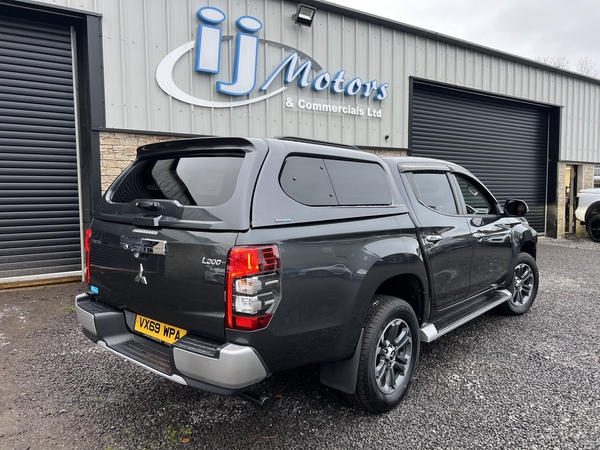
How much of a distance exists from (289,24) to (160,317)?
22.9 ft

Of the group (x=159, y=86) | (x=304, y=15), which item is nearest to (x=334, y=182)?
(x=159, y=86)

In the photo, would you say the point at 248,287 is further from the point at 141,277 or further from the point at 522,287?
the point at 522,287

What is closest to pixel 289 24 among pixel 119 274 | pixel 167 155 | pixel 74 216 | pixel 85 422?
pixel 74 216

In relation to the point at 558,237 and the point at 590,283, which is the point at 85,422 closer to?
the point at 590,283

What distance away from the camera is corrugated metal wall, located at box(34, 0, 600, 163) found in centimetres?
652

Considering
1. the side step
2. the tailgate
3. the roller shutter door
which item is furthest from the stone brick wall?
the roller shutter door

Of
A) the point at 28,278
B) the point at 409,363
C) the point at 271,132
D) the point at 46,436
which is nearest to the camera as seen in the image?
the point at 46,436

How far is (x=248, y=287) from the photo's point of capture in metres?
2.15

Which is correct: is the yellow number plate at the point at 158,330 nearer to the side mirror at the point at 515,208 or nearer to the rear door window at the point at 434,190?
the rear door window at the point at 434,190

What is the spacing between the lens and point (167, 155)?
115 inches

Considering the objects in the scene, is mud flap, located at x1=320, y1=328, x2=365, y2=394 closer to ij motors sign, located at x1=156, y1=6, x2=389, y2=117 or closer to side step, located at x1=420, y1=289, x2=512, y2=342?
side step, located at x1=420, y1=289, x2=512, y2=342

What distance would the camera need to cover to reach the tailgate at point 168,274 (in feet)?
7.26

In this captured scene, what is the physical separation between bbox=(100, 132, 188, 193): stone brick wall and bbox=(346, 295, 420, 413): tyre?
5086 mm

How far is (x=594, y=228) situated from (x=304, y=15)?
10460 mm
